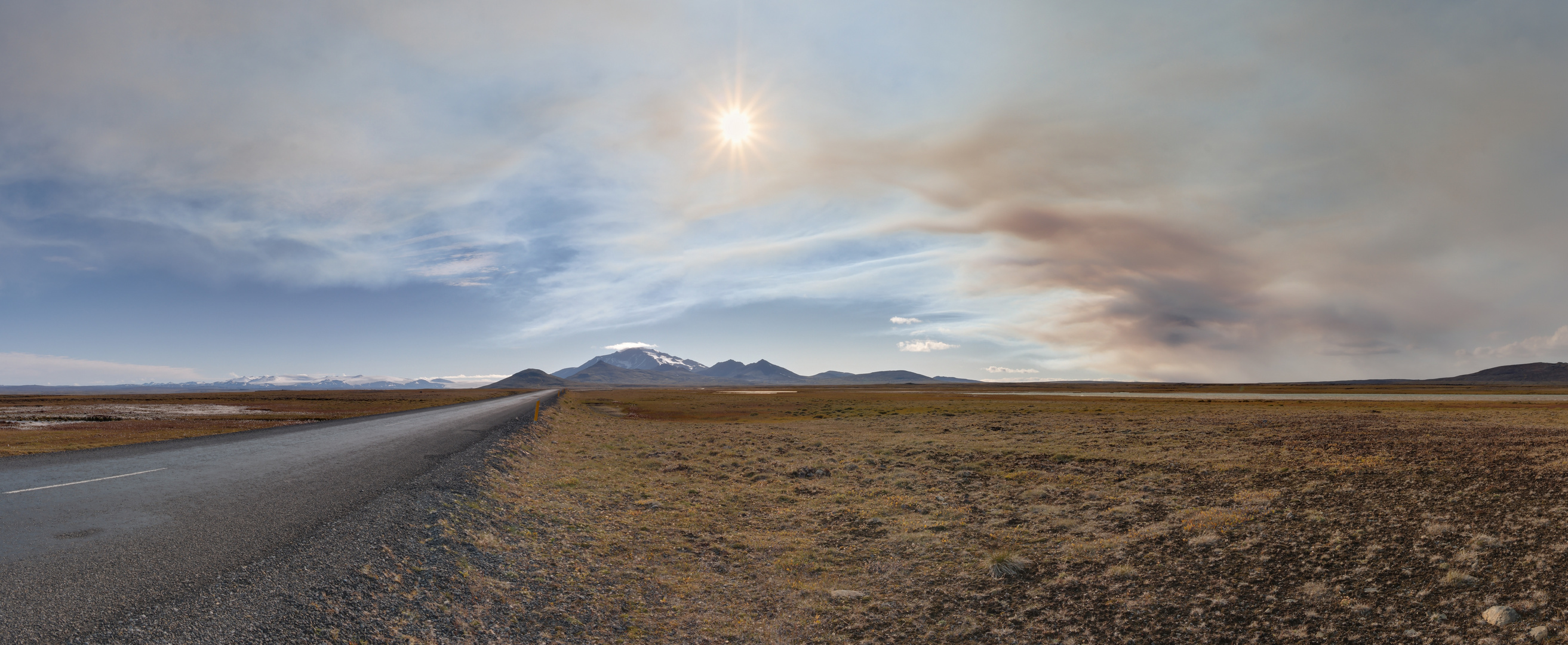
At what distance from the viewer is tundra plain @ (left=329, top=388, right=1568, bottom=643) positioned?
22.2ft

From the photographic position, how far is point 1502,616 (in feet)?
18.6

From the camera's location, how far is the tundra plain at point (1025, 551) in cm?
677

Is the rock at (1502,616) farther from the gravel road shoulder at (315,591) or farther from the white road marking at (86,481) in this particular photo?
the white road marking at (86,481)

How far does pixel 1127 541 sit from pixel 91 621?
13.6 m

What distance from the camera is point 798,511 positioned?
48.2 ft

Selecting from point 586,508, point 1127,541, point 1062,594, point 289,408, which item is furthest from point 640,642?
point 289,408

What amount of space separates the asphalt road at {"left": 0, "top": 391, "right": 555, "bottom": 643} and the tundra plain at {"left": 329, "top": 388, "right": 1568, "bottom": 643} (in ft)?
6.92

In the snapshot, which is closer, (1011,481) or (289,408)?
(1011,481)

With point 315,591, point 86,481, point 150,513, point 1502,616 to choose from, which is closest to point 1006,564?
point 1502,616

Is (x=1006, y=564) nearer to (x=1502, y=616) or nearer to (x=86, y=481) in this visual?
(x=1502, y=616)

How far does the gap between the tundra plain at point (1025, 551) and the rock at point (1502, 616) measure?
0.12 metres

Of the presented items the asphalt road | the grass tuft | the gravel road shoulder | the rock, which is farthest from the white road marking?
the rock

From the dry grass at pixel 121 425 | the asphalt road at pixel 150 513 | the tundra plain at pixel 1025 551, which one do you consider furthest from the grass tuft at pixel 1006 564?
the dry grass at pixel 121 425

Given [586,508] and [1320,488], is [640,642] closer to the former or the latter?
[586,508]
